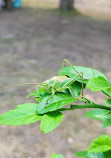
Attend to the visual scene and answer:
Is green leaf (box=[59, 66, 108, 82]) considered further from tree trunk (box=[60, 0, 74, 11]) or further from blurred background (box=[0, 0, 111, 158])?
tree trunk (box=[60, 0, 74, 11])

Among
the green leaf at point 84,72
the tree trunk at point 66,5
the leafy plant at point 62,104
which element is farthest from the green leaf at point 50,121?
the tree trunk at point 66,5

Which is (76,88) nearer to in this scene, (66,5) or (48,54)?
(48,54)

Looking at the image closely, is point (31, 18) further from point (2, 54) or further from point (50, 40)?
point (2, 54)

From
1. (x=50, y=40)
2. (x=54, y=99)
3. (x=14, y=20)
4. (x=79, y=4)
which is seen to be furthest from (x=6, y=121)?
(x=79, y=4)

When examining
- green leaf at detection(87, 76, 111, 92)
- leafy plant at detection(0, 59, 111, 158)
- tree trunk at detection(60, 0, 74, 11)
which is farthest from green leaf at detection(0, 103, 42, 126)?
tree trunk at detection(60, 0, 74, 11)

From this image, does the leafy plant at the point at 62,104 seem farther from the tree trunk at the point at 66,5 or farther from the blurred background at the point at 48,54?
the tree trunk at the point at 66,5

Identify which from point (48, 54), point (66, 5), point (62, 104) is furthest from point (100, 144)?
point (66, 5)
